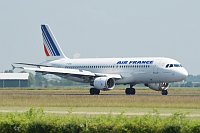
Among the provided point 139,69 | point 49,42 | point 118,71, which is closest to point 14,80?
point 49,42

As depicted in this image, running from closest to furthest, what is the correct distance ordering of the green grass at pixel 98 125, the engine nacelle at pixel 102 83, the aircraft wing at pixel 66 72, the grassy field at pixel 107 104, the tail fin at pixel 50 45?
the green grass at pixel 98 125, the grassy field at pixel 107 104, the engine nacelle at pixel 102 83, the aircraft wing at pixel 66 72, the tail fin at pixel 50 45

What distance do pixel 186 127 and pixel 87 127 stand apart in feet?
11.9

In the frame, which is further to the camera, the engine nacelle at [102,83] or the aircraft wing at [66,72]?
the aircraft wing at [66,72]

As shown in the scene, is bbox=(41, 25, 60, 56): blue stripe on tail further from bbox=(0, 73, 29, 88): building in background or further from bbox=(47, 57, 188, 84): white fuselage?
bbox=(0, 73, 29, 88): building in background

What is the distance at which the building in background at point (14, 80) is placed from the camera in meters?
183

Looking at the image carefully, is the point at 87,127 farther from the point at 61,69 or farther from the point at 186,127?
the point at 61,69

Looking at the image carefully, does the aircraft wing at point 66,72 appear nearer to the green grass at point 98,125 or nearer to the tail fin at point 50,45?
the tail fin at point 50,45

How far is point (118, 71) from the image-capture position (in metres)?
88.2

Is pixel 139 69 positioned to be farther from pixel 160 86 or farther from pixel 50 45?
pixel 50 45

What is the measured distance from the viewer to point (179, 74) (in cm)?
8406

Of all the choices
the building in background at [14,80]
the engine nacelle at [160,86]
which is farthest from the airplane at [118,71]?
the building in background at [14,80]

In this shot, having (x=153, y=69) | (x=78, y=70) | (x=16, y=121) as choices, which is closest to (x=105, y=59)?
(x=78, y=70)

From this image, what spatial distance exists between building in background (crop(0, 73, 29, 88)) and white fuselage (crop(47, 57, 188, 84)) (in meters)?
91.8

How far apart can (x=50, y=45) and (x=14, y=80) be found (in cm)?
8678
